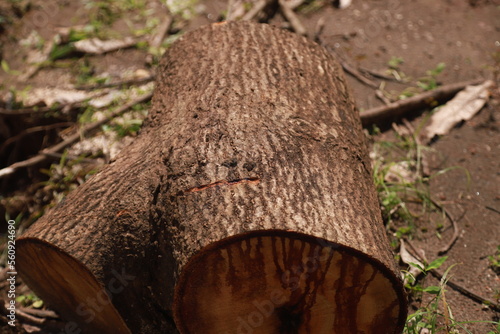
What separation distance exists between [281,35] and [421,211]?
1.32 metres

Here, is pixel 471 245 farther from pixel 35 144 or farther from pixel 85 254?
pixel 35 144

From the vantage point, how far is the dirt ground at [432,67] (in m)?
2.88

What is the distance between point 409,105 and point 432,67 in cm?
66

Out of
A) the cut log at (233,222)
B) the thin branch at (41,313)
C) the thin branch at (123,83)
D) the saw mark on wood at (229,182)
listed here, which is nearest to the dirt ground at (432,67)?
the thin branch at (41,313)

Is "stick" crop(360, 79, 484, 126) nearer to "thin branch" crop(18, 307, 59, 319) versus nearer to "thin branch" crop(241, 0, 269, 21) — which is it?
"thin branch" crop(241, 0, 269, 21)

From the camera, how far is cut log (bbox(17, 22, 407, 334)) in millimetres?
1927

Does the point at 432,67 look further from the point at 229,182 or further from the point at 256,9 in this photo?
the point at 229,182

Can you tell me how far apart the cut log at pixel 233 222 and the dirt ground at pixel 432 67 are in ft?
2.34

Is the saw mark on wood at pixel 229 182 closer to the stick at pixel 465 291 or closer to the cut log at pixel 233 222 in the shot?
the cut log at pixel 233 222

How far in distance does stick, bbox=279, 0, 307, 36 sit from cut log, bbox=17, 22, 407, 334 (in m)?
2.03

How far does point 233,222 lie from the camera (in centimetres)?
190

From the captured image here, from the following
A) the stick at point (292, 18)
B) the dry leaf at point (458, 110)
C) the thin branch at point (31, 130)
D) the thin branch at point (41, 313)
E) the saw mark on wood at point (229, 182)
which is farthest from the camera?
the stick at point (292, 18)

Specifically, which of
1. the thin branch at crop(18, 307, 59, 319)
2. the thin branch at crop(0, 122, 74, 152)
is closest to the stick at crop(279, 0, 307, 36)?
the thin branch at crop(0, 122, 74, 152)

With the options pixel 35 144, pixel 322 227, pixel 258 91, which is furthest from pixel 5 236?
pixel 322 227
